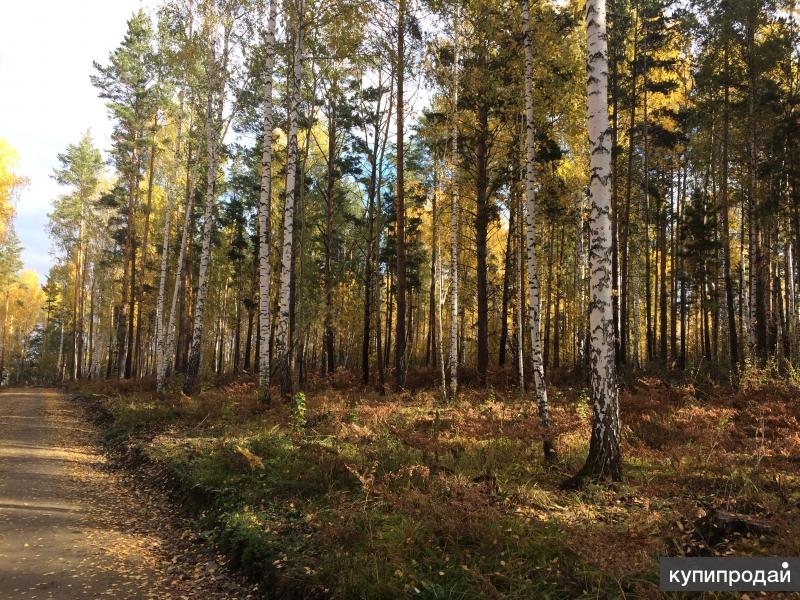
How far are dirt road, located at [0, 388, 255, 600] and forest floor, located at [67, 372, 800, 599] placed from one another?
0.41 meters

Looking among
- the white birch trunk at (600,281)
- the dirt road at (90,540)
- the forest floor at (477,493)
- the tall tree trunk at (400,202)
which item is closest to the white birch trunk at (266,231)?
the forest floor at (477,493)

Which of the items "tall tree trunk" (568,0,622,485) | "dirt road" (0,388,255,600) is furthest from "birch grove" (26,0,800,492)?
"dirt road" (0,388,255,600)

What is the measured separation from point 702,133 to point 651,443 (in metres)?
18.6

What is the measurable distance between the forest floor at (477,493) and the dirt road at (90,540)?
0.41 m

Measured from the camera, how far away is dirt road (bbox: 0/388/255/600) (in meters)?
4.99

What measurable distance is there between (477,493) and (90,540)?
5.14m

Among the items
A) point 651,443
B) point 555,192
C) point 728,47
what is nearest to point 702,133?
point 728,47

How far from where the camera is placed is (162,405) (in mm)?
14883

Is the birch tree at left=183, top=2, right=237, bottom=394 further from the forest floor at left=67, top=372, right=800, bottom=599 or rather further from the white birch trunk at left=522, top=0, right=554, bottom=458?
the white birch trunk at left=522, top=0, right=554, bottom=458

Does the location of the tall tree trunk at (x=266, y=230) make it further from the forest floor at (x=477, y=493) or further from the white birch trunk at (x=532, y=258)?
the white birch trunk at (x=532, y=258)

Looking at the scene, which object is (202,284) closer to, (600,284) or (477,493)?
(477,493)

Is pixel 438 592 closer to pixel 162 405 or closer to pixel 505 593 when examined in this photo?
pixel 505 593

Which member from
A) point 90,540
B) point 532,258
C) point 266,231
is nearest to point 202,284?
point 266,231

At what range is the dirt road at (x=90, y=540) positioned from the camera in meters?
4.99
